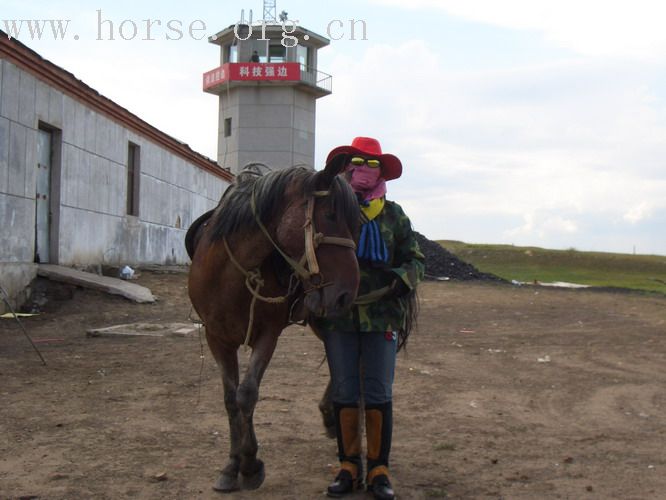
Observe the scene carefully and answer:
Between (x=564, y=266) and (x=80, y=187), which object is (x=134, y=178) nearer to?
(x=80, y=187)

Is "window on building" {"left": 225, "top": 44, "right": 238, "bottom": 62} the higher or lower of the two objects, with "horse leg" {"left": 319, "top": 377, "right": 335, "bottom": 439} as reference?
higher

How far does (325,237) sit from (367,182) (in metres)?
0.67

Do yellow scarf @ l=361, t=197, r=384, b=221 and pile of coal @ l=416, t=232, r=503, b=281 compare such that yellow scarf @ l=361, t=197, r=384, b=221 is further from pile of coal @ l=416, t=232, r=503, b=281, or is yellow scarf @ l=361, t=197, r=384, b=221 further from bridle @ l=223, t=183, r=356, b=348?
pile of coal @ l=416, t=232, r=503, b=281

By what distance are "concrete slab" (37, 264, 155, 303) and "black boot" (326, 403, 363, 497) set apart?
908 centimetres

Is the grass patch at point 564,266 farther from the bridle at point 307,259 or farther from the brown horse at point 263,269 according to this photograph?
the bridle at point 307,259

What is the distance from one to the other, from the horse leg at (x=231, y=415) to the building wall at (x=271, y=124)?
30.1 m

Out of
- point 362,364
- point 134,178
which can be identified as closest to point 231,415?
point 362,364

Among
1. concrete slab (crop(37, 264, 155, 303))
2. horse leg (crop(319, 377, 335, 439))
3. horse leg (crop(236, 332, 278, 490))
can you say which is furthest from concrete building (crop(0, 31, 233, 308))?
horse leg (crop(236, 332, 278, 490))

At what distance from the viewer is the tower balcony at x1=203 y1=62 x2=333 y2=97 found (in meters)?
33.2

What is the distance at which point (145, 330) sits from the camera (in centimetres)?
983

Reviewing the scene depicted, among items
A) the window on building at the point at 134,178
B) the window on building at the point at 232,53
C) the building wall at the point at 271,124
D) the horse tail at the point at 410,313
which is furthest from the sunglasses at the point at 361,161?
the window on building at the point at 232,53

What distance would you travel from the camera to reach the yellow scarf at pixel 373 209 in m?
3.66

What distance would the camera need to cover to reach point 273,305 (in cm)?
363

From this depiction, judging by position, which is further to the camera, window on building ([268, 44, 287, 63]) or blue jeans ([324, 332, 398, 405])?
window on building ([268, 44, 287, 63])
